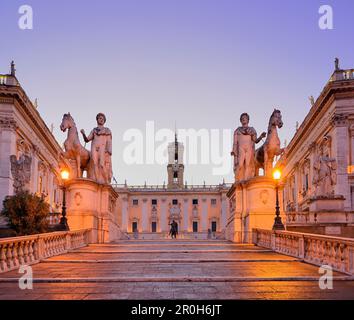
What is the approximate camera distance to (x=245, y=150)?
22.6 m

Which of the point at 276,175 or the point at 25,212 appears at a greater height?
the point at 276,175

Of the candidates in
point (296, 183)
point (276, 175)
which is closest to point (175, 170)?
point (296, 183)

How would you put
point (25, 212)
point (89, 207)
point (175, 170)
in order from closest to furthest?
point (89, 207)
point (25, 212)
point (175, 170)

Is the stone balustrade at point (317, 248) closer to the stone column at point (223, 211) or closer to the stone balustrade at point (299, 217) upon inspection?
the stone balustrade at point (299, 217)

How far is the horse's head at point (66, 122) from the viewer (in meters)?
21.2

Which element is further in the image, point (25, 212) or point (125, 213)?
point (125, 213)

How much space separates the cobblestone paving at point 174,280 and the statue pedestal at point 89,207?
8443mm

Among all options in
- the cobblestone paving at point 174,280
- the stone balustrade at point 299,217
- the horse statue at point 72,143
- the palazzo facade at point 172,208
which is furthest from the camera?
the palazzo facade at point 172,208

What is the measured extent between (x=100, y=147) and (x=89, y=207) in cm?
321

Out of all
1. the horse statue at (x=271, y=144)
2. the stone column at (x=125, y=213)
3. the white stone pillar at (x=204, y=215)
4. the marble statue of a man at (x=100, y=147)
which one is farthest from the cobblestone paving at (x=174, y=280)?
the white stone pillar at (x=204, y=215)

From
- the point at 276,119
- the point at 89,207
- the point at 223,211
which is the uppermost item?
the point at 276,119

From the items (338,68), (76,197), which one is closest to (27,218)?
(76,197)

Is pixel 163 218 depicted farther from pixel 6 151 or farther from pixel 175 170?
pixel 6 151
